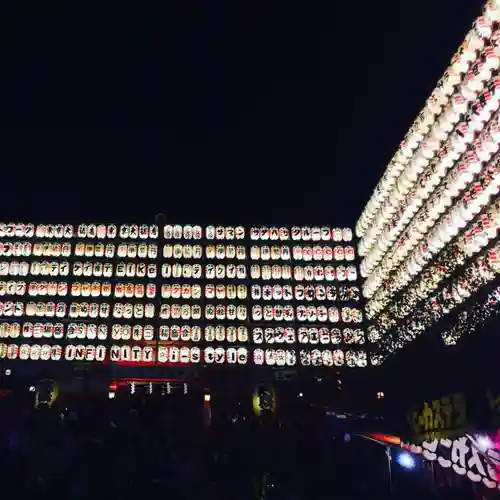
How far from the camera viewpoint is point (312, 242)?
91.9ft

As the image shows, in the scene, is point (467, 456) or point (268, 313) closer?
point (467, 456)

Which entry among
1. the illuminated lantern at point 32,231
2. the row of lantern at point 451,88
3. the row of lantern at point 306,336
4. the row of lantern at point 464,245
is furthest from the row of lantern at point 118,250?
the row of lantern at point 464,245

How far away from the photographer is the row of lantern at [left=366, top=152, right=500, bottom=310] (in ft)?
51.1

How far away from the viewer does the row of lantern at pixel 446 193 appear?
15.0m

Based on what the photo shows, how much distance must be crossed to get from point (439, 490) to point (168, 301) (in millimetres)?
20737

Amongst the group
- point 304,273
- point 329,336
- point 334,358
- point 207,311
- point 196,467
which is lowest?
point 196,467

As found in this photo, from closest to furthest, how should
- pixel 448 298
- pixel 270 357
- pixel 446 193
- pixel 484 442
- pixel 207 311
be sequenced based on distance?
1. pixel 484 442
2. pixel 446 193
3. pixel 448 298
4. pixel 270 357
5. pixel 207 311

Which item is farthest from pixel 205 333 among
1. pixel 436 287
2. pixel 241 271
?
pixel 436 287

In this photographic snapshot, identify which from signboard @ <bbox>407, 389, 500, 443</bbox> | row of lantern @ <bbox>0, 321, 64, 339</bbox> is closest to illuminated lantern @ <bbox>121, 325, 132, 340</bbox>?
row of lantern @ <bbox>0, 321, 64, 339</bbox>

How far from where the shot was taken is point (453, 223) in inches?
693

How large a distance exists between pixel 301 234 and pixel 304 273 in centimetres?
240

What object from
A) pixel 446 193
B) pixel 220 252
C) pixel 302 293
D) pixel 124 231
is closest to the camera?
pixel 446 193

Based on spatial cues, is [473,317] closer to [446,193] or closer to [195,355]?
[446,193]

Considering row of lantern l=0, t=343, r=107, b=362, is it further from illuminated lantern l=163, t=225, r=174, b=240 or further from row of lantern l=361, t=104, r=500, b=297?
row of lantern l=361, t=104, r=500, b=297
